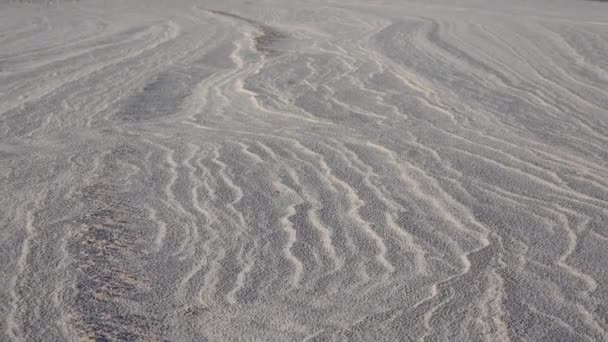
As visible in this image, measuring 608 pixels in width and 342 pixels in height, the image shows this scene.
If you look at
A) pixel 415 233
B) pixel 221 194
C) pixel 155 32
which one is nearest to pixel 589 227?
pixel 415 233

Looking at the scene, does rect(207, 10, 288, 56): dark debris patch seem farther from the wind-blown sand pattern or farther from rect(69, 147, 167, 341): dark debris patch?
rect(69, 147, 167, 341): dark debris patch

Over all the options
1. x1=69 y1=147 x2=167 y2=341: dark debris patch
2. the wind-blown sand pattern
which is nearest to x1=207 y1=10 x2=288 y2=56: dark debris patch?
the wind-blown sand pattern

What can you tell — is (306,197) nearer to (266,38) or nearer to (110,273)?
(110,273)

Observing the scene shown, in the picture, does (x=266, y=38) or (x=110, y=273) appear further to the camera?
(x=266, y=38)

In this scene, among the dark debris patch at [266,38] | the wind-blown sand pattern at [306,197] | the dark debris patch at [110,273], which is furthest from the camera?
the dark debris patch at [266,38]

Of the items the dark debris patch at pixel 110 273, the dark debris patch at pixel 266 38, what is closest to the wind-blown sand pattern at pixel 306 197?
the dark debris patch at pixel 110 273

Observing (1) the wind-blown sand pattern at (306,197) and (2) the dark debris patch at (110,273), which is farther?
(1) the wind-blown sand pattern at (306,197)

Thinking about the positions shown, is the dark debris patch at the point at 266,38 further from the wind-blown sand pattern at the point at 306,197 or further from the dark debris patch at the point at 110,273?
the dark debris patch at the point at 110,273

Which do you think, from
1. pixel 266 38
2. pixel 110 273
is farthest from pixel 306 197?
pixel 266 38

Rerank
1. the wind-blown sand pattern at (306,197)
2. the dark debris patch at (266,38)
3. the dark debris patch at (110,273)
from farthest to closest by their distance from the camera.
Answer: the dark debris patch at (266,38) → the wind-blown sand pattern at (306,197) → the dark debris patch at (110,273)
